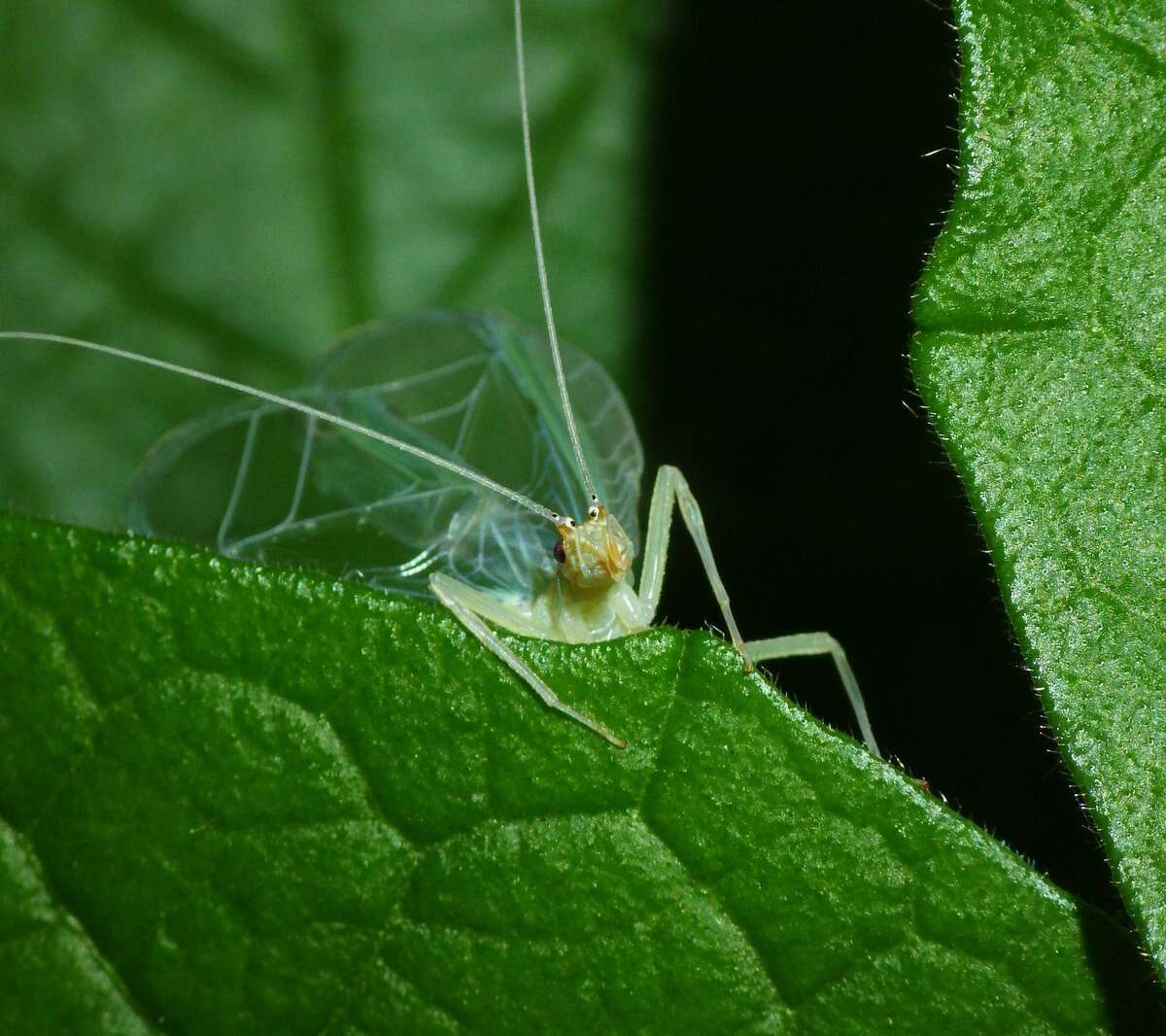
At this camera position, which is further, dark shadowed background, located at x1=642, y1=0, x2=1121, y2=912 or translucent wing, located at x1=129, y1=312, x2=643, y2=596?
dark shadowed background, located at x1=642, y1=0, x2=1121, y2=912

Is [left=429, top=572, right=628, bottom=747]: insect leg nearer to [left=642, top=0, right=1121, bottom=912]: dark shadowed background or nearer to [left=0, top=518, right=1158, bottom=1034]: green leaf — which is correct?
[left=0, top=518, right=1158, bottom=1034]: green leaf

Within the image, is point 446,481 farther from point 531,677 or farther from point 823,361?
point 531,677

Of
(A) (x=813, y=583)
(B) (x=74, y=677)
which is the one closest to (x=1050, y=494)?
(B) (x=74, y=677)

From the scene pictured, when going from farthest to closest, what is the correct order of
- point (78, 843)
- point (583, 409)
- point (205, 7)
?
point (205, 7) → point (583, 409) → point (78, 843)

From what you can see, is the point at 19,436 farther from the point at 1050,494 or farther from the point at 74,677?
the point at 1050,494

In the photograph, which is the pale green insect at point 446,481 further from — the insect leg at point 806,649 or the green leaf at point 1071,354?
the green leaf at point 1071,354

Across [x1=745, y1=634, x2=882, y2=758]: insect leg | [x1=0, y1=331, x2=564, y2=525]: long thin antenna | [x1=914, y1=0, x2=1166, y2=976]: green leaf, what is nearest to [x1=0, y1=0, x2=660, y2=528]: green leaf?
[x1=0, y1=331, x2=564, y2=525]: long thin antenna
